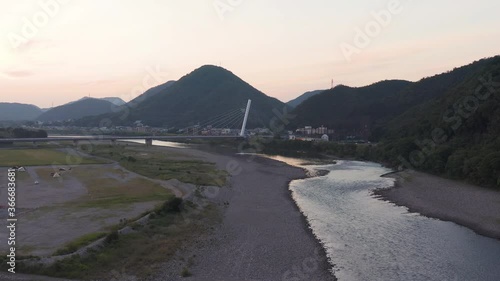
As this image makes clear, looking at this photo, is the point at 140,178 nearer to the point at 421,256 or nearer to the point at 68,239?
the point at 68,239

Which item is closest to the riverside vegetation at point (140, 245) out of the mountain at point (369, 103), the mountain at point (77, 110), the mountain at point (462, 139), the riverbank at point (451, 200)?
the riverbank at point (451, 200)

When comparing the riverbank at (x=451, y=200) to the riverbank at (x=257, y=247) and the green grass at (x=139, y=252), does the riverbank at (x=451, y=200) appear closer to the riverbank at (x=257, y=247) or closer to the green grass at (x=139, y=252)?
the riverbank at (x=257, y=247)

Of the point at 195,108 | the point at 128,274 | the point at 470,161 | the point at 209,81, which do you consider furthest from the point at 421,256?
the point at 209,81

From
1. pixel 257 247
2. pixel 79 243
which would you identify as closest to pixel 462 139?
A: pixel 257 247

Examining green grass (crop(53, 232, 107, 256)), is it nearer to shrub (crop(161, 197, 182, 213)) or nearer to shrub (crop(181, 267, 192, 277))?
shrub (crop(181, 267, 192, 277))

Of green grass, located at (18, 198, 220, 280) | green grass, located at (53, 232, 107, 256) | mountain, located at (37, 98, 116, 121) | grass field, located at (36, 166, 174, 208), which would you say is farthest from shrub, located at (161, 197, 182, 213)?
mountain, located at (37, 98, 116, 121)

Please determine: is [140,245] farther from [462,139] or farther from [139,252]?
[462,139]

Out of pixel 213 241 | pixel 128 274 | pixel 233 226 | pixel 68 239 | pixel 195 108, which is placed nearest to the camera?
pixel 128 274
